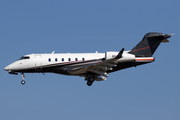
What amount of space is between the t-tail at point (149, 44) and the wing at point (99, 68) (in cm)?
357

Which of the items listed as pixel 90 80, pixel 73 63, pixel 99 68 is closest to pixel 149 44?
pixel 99 68

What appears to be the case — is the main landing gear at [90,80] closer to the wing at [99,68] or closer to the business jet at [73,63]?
the business jet at [73,63]

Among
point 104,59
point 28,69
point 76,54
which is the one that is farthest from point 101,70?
point 28,69

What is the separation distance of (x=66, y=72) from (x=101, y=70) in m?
3.74

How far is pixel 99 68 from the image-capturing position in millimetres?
29656

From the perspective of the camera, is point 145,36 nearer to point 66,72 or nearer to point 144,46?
point 144,46

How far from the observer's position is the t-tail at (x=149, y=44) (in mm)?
31188

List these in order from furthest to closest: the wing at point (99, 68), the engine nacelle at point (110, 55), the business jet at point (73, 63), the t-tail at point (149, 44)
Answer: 1. the t-tail at point (149, 44)
2. the business jet at point (73, 63)
3. the engine nacelle at point (110, 55)
4. the wing at point (99, 68)

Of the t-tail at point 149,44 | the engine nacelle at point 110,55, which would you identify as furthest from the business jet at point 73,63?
the engine nacelle at point 110,55

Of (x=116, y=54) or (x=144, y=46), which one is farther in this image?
(x=144, y=46)

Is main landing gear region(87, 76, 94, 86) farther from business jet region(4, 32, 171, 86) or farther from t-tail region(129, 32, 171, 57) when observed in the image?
t-tail region(129, 32, 171, 57)

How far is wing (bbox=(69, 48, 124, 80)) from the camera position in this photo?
28.4 m

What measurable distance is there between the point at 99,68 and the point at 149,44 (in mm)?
6532

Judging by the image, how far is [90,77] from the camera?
103 ft
